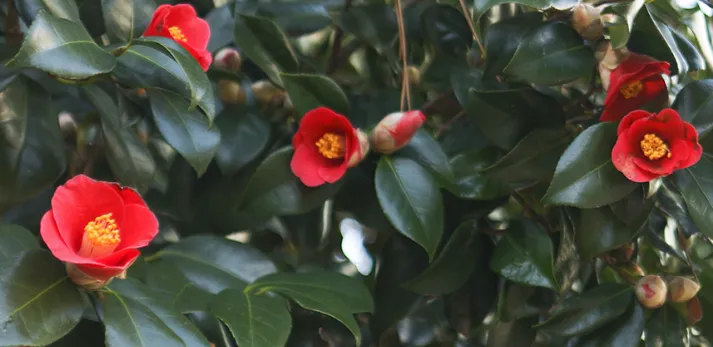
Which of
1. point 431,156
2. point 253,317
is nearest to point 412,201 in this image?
point 431,156

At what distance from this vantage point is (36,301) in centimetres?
47

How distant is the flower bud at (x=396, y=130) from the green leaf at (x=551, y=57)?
10cm

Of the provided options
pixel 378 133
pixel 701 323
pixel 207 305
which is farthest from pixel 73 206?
pixel 701 323

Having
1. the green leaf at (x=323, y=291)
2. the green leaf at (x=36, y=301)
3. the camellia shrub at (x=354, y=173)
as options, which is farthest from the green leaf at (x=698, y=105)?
the green leaf at (x=36, y=301)

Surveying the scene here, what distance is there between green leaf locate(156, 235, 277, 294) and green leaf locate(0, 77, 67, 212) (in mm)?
135

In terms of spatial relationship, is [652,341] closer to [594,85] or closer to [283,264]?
[594,85]

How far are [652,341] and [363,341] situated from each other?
313 mm

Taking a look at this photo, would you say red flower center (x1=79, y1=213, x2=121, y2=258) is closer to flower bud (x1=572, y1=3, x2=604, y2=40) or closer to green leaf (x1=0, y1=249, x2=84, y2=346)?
green leaf (x1=0, y1=249, x2=84, y2=346)

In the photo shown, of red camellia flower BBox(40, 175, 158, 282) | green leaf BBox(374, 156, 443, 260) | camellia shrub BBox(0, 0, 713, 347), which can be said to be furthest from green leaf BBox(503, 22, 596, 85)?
red camellia flower BBox(40, 175, 158, 282)

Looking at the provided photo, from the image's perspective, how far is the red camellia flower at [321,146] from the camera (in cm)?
66

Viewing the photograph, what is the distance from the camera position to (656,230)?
0.83 m

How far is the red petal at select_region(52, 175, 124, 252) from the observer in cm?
51

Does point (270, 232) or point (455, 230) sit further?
point (270, 232)

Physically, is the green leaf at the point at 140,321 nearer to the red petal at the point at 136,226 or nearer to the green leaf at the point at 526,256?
the red petal at the point at 136,226
